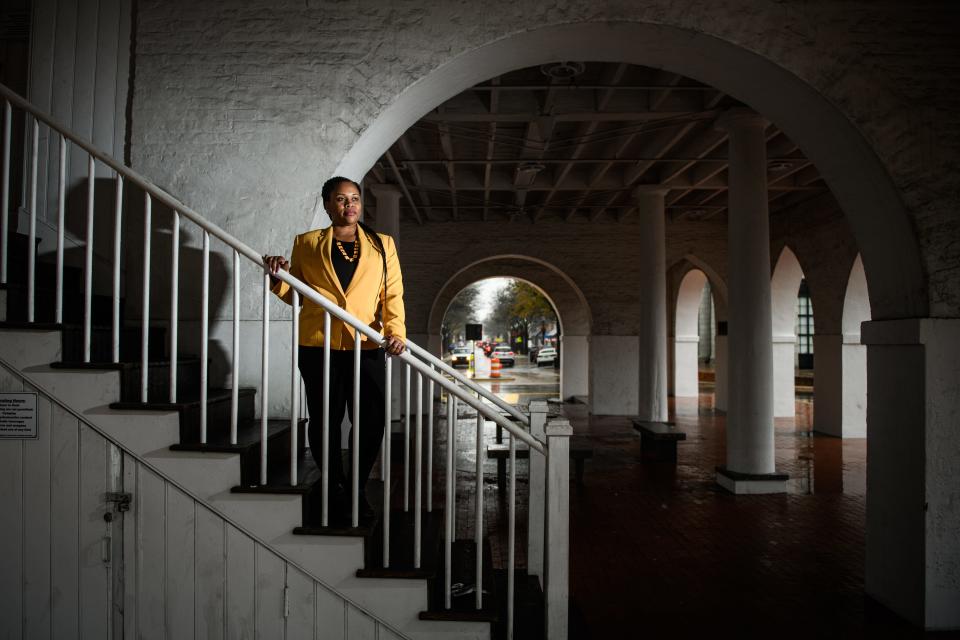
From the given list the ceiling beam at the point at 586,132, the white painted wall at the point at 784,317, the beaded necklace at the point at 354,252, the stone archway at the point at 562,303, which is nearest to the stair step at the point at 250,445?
the beaded necklace at the point at 354,252

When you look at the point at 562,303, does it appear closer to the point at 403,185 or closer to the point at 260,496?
the point at 403,185

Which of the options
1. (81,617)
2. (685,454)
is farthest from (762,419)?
(81,617)

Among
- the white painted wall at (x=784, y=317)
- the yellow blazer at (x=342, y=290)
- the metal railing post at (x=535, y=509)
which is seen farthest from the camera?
the white painted wall at (x=784, y=317)

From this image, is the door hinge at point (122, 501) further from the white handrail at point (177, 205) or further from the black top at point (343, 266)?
the black top at point (343, 266)

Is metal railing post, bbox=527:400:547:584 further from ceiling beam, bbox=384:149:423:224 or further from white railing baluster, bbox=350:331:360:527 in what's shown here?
ceiling beam, bbox=384:149:423:224

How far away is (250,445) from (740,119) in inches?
304

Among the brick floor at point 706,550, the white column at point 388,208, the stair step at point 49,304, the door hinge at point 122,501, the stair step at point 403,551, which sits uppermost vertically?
the white column at point 388,208

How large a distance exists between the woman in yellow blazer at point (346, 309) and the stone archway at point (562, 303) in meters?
17.3

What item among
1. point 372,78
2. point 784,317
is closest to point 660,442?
point 784,317

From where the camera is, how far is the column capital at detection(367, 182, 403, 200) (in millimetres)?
12523

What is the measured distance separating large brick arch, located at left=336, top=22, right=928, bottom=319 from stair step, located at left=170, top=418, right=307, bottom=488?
1.76m

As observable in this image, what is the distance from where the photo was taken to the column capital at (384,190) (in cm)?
1252

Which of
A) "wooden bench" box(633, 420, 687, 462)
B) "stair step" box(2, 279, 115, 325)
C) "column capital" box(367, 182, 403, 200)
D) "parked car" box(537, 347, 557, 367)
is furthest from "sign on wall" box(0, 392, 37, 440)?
"parked car" box(537, 347, 557, 367)

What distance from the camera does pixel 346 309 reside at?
10.9 ft
